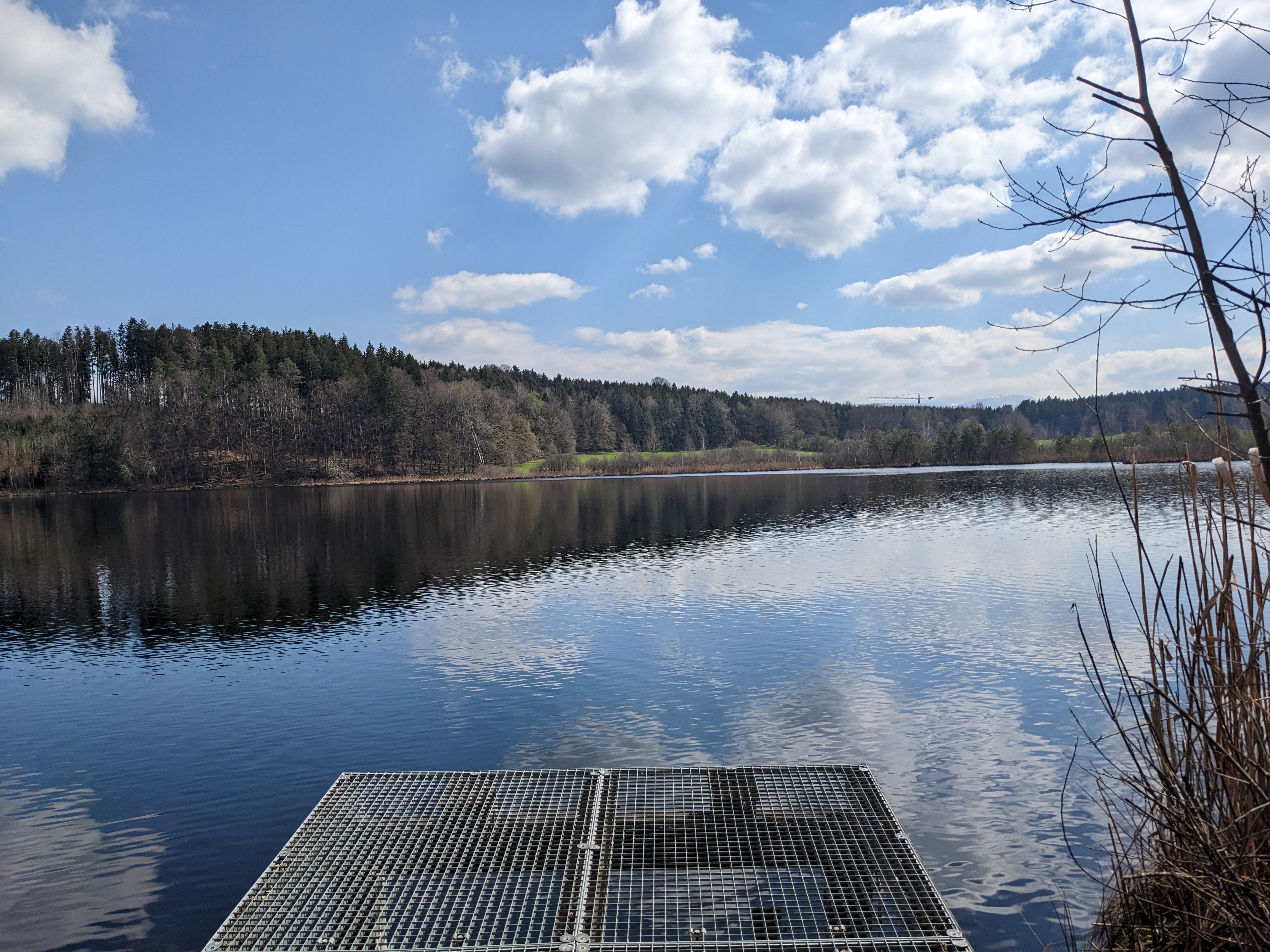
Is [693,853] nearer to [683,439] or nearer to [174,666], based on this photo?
[174,666]

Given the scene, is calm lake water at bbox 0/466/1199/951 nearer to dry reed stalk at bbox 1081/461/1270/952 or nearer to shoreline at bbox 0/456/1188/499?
dry reed stalk at bbox 1081/461/1270/952

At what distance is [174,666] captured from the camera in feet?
48.5

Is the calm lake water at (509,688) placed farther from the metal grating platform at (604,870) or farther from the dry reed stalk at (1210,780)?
the dry reed stalk at (1210,780)

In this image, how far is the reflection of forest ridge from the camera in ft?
67.4

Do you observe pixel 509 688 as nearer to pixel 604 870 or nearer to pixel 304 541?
pixel 604 870

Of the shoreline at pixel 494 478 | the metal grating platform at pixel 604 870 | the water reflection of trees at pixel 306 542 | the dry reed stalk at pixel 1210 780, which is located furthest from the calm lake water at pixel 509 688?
the shoreline at pixel 494 478

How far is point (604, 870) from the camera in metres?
5.81

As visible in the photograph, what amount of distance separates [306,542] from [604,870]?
102ft

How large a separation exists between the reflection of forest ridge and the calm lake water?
0.25 meters

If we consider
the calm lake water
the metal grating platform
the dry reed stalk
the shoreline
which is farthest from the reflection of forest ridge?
the dry reed stalk

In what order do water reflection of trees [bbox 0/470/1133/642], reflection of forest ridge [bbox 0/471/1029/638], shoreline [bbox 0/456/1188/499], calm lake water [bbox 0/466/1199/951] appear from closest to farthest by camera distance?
1. calm lake water [bbox 0/466/1199/951]
2. water reflection of trees [bbox 0/470/1133/642]
3. reflection of forest ridge [bbox 0/471/1029/638]
4. shoreline [bbox 0/456/1188/499]

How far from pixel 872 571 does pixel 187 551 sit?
2589 centimetres

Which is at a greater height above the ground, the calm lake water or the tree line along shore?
the tree line along shore

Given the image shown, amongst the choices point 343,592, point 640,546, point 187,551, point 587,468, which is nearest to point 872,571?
point 640,546
